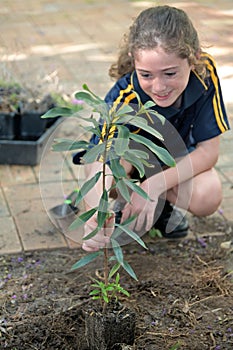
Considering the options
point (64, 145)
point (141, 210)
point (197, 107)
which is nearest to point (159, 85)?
point (197, 107)

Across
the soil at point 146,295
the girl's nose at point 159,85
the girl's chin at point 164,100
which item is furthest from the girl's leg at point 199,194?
the girl's nose at point 159,85

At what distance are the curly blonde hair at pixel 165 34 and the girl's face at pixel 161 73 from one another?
25 mm

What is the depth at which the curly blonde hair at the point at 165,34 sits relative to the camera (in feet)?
8.98

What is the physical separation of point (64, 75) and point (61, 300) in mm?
2805

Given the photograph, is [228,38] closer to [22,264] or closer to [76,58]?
[76,58]

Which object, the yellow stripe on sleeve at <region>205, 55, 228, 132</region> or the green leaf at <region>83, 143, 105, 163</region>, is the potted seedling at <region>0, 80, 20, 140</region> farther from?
the green leaf at <region>83, 143, 105, 163</region>

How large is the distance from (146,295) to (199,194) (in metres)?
0.58

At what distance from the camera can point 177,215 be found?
3.31 m

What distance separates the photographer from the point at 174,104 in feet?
9.89

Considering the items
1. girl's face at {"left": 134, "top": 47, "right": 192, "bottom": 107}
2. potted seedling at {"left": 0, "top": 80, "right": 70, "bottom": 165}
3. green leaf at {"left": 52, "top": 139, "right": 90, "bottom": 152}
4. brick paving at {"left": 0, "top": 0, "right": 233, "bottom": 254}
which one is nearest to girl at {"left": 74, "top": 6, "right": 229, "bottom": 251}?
girl's face at {"left": 134, "top": 47, "right": 192, "bottom": 107}

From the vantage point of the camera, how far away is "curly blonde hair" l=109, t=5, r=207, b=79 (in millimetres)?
2736

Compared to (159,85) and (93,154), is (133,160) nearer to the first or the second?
(93,154)

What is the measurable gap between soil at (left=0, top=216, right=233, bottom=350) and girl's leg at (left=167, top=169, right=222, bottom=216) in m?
0.16

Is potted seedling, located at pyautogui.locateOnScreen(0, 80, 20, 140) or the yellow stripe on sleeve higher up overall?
the yellow stripe on sleeve
